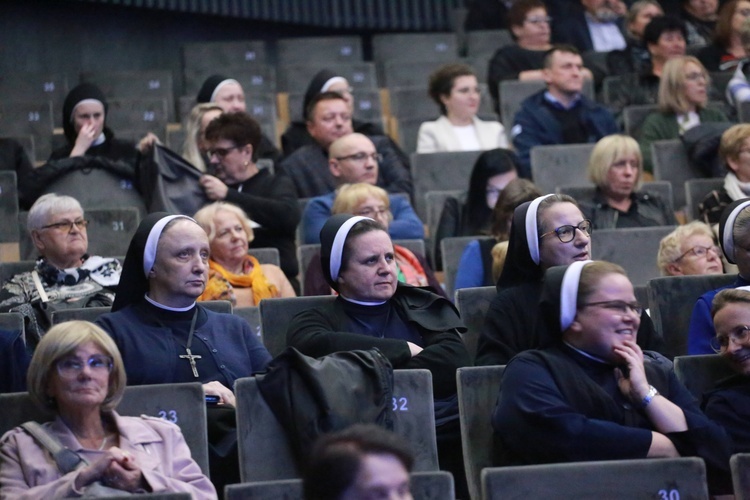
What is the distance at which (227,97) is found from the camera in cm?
737

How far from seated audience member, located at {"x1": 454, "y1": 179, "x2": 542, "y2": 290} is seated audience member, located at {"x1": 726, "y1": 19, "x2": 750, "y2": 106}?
8.99 feet

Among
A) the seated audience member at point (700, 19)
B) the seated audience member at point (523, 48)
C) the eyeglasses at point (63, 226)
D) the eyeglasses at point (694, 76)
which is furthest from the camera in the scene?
the seated audience member at point (700, 19)

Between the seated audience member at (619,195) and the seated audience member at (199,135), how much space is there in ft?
5.82

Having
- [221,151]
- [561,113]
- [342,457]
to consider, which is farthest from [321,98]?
[342,457]

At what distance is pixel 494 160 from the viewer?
21.1 ft

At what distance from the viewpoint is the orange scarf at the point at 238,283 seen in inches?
216

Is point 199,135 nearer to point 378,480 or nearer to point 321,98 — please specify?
point 321,98

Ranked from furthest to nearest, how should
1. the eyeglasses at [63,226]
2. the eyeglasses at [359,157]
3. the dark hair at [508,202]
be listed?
the eyeglasses at [359,157] → the dark hair at [508,202] → the eyeglasses at [63,226]

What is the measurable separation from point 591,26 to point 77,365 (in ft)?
22.2

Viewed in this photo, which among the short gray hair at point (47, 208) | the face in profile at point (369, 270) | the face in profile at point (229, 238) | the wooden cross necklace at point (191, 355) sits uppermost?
the short gray hair at point (47, 208)

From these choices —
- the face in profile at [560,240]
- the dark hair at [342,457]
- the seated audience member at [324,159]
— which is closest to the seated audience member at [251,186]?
the seated audience member at [324,159]

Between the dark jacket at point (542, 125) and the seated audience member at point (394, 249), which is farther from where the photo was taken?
the dark jacket at point (542, 125)

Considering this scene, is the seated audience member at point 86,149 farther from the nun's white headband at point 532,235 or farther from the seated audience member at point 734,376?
the seated audience member at point 734,376

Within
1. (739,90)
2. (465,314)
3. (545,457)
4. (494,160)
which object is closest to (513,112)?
(739,90)
